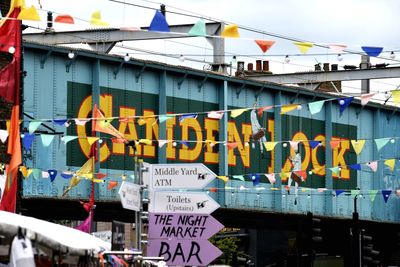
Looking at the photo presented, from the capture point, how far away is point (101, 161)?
3644 centimetres

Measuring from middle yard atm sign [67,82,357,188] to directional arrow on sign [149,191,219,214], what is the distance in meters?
12.9

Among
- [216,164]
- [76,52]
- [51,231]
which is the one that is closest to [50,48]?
[76,52]

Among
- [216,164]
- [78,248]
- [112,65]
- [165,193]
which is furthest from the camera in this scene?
[216,164]

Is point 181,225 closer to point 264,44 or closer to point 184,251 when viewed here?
point 184,251

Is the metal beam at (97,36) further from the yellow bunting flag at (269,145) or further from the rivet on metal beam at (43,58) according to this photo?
the yellow bunting flag at (269,145)

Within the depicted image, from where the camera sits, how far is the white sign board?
18578 mm

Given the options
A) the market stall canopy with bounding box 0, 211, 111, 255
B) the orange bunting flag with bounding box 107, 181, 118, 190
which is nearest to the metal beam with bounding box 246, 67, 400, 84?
the orange bunting flag with bounding box 107, 181, 118, 190

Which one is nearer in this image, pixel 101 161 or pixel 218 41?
pixel 101 161

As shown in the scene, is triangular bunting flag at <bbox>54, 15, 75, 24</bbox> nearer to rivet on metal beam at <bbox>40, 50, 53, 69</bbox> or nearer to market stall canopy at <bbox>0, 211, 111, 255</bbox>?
market stall canopy at <bbox>0, 211, 111, 255</bbox>

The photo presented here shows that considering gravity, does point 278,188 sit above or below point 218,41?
below

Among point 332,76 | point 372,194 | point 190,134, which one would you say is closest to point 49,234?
point 190,134

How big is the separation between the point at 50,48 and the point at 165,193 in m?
15.2

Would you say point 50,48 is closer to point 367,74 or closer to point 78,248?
point 367,74

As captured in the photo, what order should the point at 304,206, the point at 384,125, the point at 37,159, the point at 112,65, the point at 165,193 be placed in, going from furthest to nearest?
the point at 384,125, the point at 304,206, the point at 112,65, the point at 37,159, the point at 165,193
